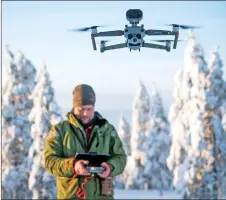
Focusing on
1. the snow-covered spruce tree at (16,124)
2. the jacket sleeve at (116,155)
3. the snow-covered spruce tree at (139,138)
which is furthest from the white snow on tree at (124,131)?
the jacket sleeve at (116,155)

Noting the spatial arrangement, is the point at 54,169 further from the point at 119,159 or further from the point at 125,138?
the point at 125,138

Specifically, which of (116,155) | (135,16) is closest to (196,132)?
(116,155)

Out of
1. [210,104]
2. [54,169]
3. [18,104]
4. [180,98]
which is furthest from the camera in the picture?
[18,104]

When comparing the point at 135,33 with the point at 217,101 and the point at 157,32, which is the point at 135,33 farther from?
the point at 217,101

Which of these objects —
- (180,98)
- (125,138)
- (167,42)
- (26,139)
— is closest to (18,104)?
(26,139)

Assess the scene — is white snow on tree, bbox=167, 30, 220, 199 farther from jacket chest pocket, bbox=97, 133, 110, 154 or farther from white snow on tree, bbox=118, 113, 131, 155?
white snow on tree, bbox=118, 113, 131, 155

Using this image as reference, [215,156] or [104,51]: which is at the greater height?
[215,156]

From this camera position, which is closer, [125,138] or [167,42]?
[167,42]
